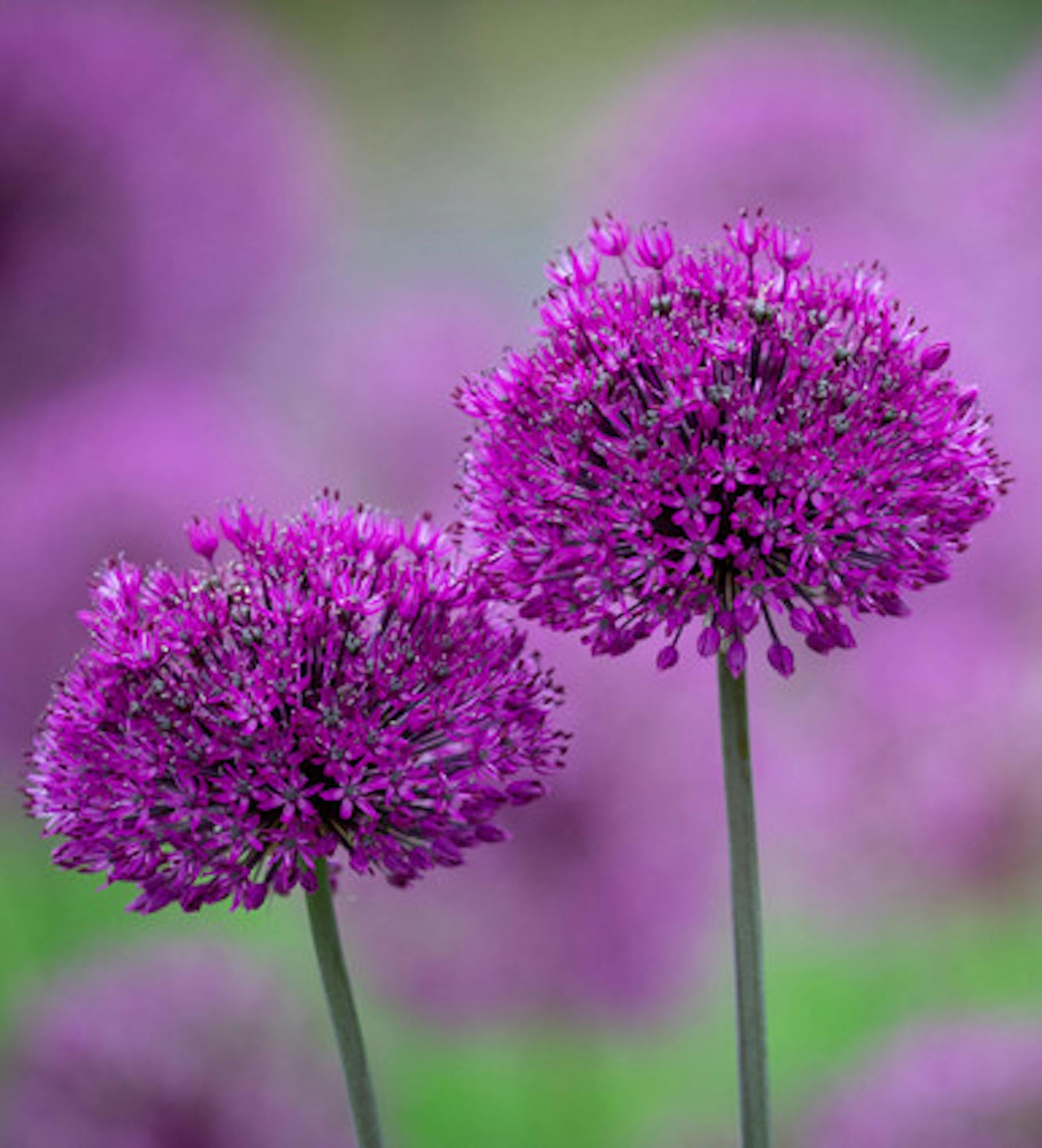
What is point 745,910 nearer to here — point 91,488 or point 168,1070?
point 168,1070

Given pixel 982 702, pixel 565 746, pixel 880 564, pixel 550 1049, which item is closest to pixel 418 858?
pixel 565 746

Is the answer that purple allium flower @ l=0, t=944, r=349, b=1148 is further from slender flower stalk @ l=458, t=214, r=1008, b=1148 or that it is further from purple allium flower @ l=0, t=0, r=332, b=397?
purple allium flower @ l=0, t=0, r=332, b=397

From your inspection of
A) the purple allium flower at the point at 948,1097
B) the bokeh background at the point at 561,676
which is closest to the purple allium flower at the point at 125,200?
the bokeh background at the point at 561,676

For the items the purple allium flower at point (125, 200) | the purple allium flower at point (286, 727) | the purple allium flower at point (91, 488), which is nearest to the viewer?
the purple allium flower at point (286, 727)

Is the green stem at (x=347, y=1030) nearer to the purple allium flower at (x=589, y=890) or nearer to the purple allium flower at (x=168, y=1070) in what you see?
the purple allium flower at (x=168, y=1070)

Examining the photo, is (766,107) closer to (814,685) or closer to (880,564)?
(814,685)

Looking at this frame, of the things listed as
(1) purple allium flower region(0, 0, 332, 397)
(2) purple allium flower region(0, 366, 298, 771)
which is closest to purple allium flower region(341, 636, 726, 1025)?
(2) purple allium flower region(0, 366, 298, 771)

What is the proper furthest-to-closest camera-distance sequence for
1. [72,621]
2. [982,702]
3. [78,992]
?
[982,702] < [72,621] < [78,992]

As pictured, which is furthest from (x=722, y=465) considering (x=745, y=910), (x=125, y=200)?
(x=125, y=200)

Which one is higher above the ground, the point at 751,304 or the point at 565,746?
the point at 751,304
